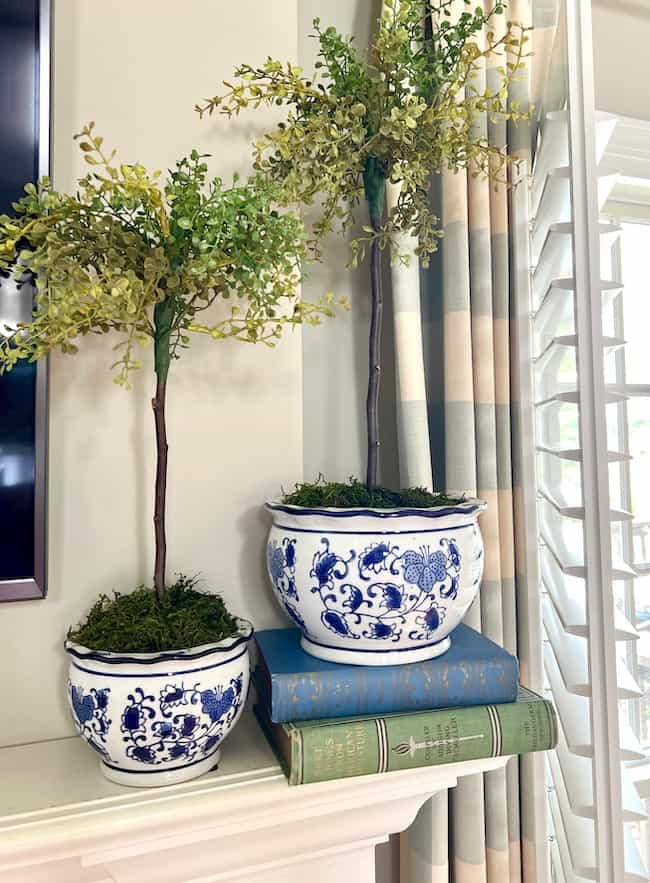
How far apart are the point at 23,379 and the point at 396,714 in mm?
481

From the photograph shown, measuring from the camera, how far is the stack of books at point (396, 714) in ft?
1.85

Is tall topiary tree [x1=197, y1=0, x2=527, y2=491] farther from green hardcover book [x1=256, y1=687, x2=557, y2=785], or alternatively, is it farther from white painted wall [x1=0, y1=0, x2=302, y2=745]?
green hardcover book [x1=256, y1=687, x2=557, y2=785]

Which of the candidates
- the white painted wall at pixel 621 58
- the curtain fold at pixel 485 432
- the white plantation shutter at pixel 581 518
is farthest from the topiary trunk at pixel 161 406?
the white painted wall at pixel 621 58

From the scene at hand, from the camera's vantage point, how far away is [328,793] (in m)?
0.58

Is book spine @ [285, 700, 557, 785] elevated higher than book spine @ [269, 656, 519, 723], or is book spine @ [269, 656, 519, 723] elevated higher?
book spine @ [269, 656, 519, 723]

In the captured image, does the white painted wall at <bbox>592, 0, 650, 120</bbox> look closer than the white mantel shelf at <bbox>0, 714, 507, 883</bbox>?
No

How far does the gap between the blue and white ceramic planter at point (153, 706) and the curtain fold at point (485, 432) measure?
38cm

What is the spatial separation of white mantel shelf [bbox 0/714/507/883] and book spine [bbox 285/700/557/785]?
0.02 m

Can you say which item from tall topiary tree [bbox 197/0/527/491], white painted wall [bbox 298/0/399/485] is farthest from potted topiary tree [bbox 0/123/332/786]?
white painted wall [bbox 298/0/399/485]

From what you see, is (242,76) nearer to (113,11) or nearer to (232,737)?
(113,11)

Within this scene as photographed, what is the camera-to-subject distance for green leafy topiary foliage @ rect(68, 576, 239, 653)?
56 centimetres

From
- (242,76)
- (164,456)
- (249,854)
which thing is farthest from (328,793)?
(242,76)

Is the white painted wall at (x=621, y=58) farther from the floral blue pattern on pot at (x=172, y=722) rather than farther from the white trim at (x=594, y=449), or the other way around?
the floral blue pattern on pot at (x=172, y=722)

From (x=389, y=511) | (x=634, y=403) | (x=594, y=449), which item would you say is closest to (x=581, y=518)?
(x=594, y=449)
